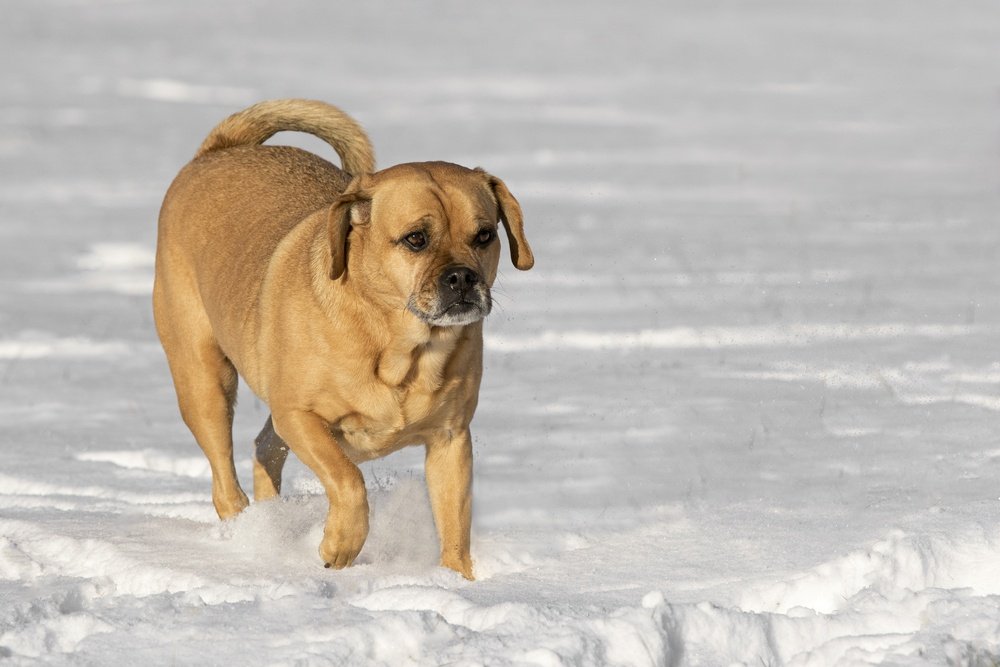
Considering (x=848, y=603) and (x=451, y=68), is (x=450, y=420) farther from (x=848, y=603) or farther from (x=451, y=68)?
(x=451, y=68)

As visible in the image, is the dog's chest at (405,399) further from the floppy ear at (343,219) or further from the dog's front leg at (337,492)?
the floppy ear at (343,219)

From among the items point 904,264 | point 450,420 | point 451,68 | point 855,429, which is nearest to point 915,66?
point 451,68

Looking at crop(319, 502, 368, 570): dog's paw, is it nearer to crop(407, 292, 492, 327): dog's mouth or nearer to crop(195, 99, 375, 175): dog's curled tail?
crop(407, 292, 492, 327): dog's mouth

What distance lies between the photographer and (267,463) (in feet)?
19.4

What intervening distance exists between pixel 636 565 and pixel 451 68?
17425mm

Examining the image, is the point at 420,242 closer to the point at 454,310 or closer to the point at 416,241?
the point at 416,241

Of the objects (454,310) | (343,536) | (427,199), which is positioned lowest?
(343,536)

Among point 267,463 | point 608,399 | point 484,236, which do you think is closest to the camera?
point 484,236

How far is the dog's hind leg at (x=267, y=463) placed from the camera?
591 centimetres

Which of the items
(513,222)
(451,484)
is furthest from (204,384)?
(513,222)

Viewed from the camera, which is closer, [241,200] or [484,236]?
[484,236]

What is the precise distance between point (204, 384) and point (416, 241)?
1585mm

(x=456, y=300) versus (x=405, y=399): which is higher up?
(x=456, y=300)

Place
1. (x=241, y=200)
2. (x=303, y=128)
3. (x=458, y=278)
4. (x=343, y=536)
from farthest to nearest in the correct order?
(x=303, y=128) < (x=241, y=200) < (x=343, y=536) < (x=458, y=278)
